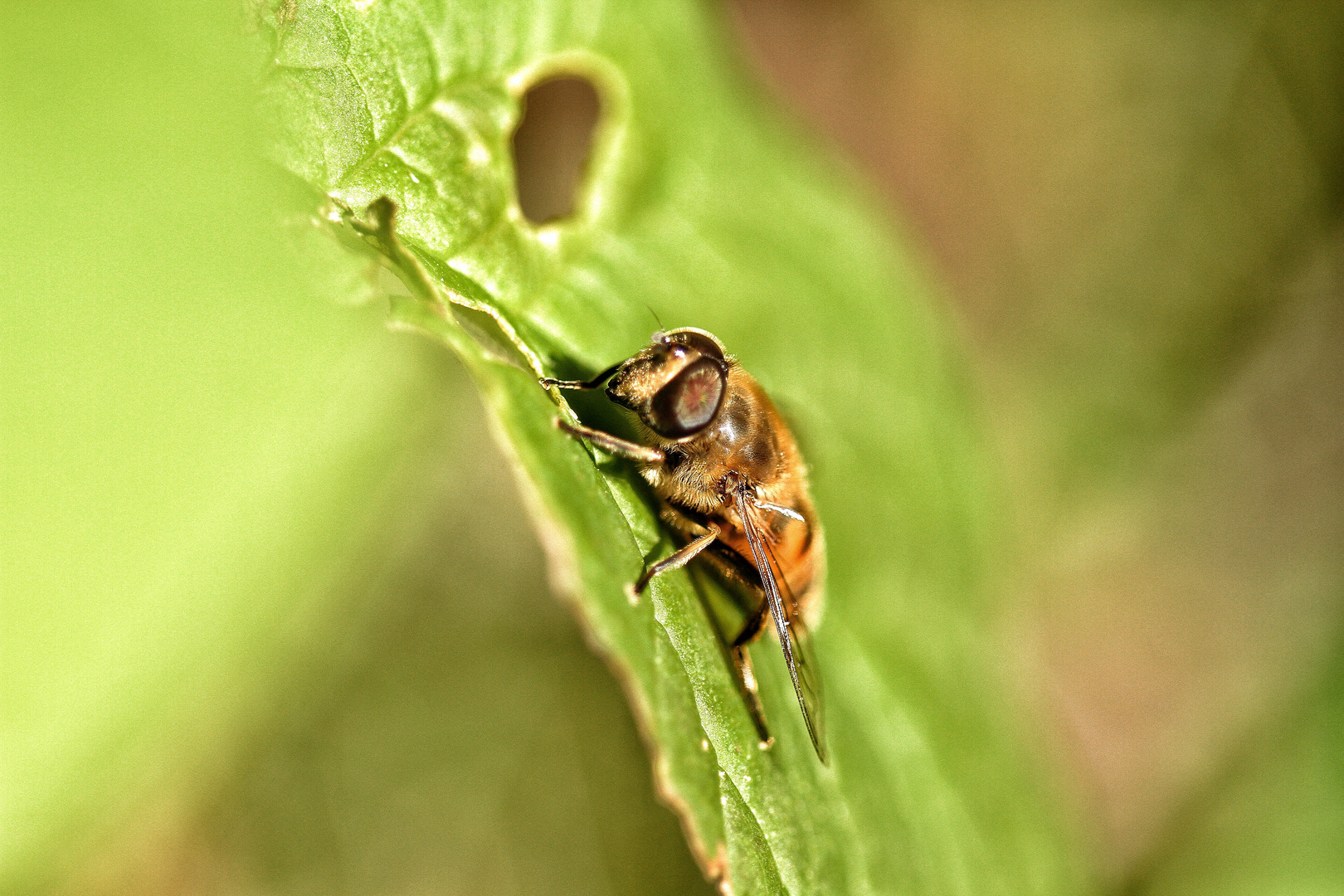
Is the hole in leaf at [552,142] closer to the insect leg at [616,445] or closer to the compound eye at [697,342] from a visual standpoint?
the compound eye at [697,342]

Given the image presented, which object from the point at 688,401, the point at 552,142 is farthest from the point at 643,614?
the point at 552,142

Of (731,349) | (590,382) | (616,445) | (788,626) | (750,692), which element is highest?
(731,349)

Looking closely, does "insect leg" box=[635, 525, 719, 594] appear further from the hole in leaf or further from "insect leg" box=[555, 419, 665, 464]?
the hole in leaf

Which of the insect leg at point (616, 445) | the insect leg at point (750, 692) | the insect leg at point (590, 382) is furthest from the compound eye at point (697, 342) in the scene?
the insect leg at point (750, 692)

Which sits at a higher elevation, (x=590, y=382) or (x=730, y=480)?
(x=590, y=382)

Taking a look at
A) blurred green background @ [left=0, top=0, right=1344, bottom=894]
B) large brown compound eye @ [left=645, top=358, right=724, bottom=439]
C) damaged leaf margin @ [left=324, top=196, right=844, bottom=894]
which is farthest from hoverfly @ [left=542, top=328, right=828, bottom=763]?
blurred green background @ [left=0, top=0, right=1344, bottom=894]

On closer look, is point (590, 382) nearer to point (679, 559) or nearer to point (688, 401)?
point (688, 401)
